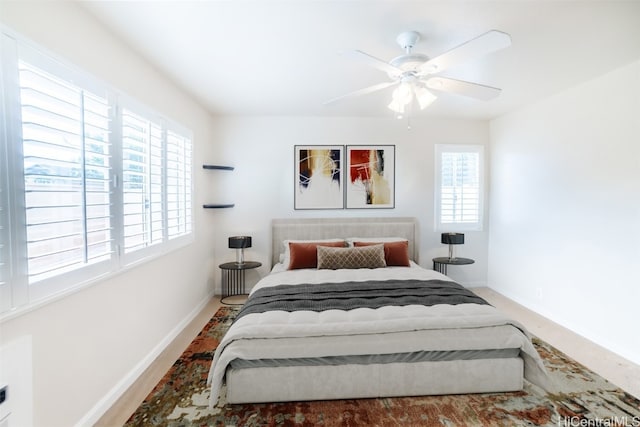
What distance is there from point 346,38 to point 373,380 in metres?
2.43

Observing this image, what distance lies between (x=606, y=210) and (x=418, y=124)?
2425 mm

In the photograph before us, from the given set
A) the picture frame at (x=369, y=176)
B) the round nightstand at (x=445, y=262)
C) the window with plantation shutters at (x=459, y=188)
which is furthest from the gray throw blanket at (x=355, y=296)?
the window with plantation shutters at (x=459, y=188)

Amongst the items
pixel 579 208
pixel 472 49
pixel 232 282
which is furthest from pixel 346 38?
pixel 232 282

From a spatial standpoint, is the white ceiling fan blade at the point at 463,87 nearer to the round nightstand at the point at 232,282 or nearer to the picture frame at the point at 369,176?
the picture frame at the point at 369,176

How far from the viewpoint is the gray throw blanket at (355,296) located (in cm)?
245

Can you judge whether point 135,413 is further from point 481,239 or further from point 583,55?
point 481,239

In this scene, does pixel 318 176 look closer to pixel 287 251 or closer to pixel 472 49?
pixel 287 251

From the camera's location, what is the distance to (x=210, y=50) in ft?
7.75

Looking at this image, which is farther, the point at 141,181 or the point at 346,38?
the point at 141,181

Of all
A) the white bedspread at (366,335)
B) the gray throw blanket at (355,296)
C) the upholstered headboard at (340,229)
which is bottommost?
the white bedspread at (366,335)

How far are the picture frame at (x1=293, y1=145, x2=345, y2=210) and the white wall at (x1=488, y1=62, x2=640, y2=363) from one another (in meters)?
2.36

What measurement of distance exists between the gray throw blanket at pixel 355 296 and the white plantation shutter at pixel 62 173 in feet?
3.94

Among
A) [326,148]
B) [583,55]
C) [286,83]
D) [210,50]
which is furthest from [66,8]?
[583,55]

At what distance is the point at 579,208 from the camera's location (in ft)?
10.3
